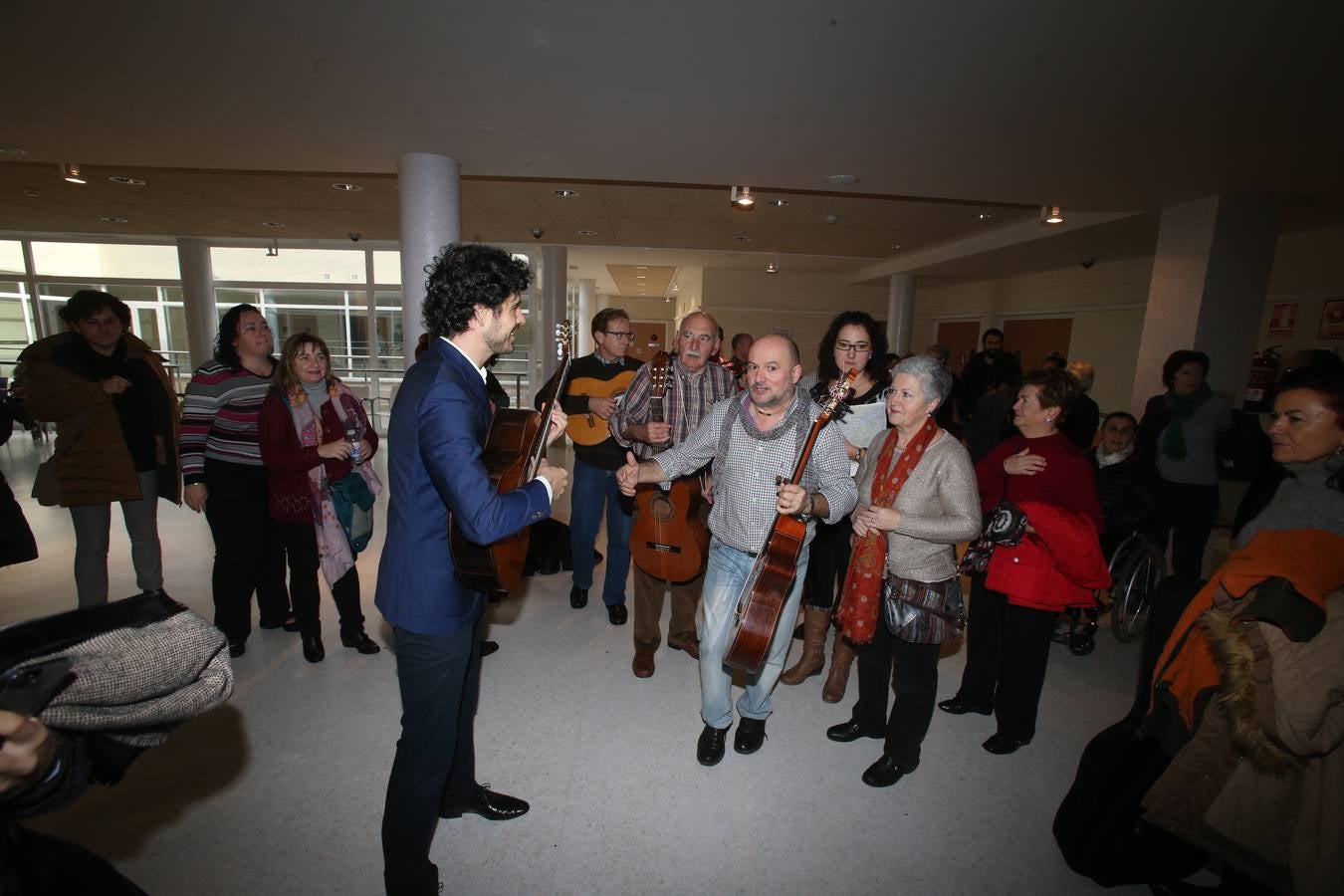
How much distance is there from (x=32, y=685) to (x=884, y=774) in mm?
2596

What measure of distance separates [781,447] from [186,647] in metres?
1.78

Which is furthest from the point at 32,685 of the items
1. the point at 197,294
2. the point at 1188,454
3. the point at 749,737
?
the point at 197,294

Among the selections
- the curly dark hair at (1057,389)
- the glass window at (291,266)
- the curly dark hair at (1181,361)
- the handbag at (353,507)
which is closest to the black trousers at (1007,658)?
the curly dark hair at (1057,389)

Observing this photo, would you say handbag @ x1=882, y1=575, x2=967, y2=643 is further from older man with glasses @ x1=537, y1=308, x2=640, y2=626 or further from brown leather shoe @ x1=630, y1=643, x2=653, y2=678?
older man with glasses @ x1=537, y1=308, x2=640, y2=626

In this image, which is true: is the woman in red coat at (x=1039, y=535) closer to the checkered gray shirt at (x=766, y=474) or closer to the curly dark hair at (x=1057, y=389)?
the curly dark hair at (x=1057, y=389)

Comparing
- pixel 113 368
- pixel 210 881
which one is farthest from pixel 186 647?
pixel 113 368

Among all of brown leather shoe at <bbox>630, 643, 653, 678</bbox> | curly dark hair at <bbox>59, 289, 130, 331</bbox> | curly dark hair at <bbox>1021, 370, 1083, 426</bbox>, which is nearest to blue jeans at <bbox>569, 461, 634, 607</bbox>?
brown leather shoe at <bbox>630, 643, 653, 678</bbox>

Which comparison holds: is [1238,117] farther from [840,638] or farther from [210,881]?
[210,881]

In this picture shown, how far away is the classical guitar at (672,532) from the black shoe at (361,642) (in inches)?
62.4

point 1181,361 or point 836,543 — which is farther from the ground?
point 1181,361

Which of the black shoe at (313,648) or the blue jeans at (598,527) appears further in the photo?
the blue jeans at (598,527)

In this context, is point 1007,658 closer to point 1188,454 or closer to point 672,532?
point 672,532

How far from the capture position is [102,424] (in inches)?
124

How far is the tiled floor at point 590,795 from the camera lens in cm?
204
